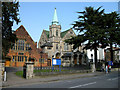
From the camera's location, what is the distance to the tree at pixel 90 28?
31359 millimetres

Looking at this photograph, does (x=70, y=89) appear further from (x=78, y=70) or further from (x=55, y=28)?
(x=55, y=28)

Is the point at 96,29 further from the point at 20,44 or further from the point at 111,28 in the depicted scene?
the point at 20,44

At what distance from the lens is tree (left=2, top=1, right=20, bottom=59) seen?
20844 mm

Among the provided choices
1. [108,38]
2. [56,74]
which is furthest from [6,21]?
[108,38]

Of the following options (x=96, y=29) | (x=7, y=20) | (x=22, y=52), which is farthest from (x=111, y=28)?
(x=22, y=52)

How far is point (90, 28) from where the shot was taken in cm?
3152

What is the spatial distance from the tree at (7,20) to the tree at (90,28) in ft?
50.0

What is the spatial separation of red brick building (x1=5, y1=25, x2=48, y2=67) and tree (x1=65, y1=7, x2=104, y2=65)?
12723 mm

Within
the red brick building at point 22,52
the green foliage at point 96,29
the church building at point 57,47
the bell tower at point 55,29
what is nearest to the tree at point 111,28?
the green foliage at point 96,29

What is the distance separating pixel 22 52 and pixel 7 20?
22271 millimetres

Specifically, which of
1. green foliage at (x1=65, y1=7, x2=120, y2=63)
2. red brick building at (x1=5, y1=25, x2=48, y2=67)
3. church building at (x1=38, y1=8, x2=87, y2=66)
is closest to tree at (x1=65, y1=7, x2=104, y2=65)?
green foliage at (x1=65, y1=7, x2=120, y2=63)

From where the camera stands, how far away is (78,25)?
1396 inches

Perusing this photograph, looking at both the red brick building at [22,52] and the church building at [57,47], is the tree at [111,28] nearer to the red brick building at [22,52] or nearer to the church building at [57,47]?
the red brick building at [22,52]

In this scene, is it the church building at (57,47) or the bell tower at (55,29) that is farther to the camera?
the bell tower at (55,29)
